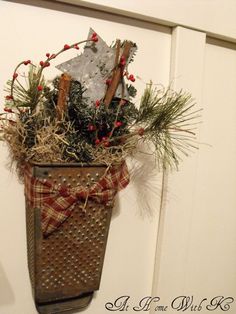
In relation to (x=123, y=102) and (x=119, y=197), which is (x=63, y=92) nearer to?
(x=123, y=102)

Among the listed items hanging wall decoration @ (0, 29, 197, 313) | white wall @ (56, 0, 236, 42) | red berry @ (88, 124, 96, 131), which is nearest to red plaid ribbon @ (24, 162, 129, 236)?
hanging wall decoration @ (0, 29, 197, 313)

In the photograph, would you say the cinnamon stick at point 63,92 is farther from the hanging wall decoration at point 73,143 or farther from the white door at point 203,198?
the white door at point 203,198

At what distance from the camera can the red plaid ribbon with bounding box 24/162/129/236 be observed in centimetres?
59

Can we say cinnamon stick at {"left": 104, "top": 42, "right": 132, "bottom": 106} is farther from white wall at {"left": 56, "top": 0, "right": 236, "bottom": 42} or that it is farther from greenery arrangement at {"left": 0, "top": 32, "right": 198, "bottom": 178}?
white wall at {"left": 56, "top": 0, "right": 236, "bottom": 42}

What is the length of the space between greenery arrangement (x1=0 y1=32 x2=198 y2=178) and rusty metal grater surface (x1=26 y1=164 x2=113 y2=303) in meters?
0.04

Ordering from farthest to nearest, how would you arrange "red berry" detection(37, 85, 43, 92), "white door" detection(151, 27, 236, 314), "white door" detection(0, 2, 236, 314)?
1. "white door" detection(151, 27, 236, 314)
2. "white door" detection(0, 2, 236, 314)
3. "red berry" detection(37, 85, 43, 92)

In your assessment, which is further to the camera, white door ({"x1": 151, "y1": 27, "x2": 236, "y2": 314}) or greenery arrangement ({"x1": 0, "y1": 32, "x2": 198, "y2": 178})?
white door ({"x1": 151, "y1": 27, "x2": 236, "y2": 314})

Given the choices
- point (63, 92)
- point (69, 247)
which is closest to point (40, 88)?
point (63, 92)

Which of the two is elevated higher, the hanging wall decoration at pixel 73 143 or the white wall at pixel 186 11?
the white wall at pixel 186 11

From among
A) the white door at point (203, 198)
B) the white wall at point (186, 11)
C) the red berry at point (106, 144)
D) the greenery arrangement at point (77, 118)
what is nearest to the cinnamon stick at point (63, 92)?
the greenery arrangement at point (77, 118)

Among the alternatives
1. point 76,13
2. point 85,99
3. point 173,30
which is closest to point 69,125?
point 85,99

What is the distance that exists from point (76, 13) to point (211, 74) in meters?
0.43

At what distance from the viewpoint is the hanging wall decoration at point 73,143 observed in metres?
0.58

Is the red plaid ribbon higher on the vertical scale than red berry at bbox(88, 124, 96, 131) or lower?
lower
